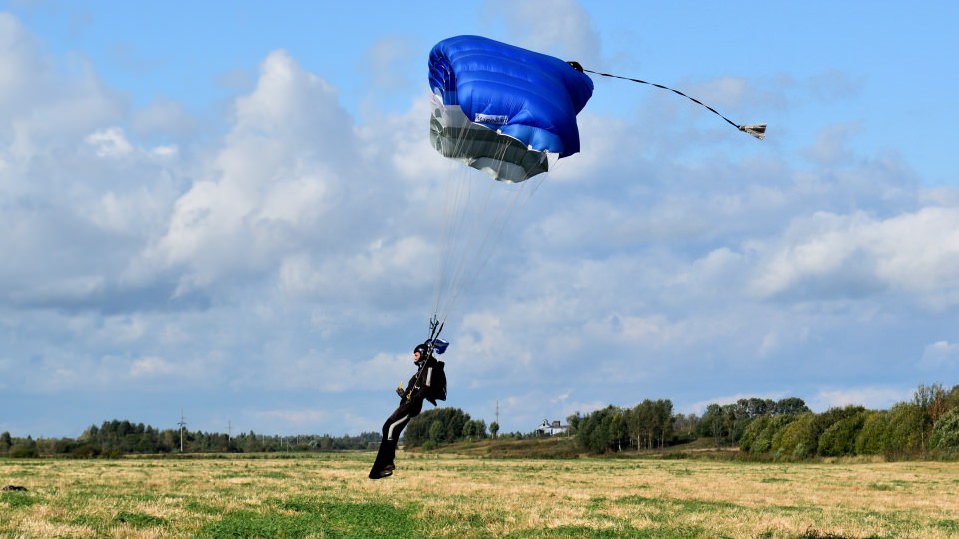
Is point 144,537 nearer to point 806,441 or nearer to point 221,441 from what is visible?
point 806,441

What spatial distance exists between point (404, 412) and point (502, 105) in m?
6.33

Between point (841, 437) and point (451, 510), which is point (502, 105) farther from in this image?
point (841, 437)

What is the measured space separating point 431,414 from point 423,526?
526 feet

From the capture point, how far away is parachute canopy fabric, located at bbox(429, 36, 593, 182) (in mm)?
18641

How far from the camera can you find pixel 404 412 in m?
16.6

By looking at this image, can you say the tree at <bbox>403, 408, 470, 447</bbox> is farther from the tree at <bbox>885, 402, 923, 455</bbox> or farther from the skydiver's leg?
the skydiver's leg

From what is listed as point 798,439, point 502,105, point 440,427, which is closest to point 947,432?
point 798,439

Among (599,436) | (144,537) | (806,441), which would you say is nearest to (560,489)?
(144,537)

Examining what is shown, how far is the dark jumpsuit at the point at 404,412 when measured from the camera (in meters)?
16.5

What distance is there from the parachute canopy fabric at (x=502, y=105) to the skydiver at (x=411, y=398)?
15.9 feet

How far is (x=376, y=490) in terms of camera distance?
3288 cm

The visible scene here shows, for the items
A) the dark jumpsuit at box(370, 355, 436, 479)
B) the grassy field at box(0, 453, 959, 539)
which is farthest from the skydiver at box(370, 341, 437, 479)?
the grassy field at box(0, 453, 959, 539)

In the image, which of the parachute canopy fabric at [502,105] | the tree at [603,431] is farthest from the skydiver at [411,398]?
the tree at [603,431]

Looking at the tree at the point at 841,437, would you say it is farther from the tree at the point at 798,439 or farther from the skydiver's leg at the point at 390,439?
the skydiver's leg at the point at 390,439
